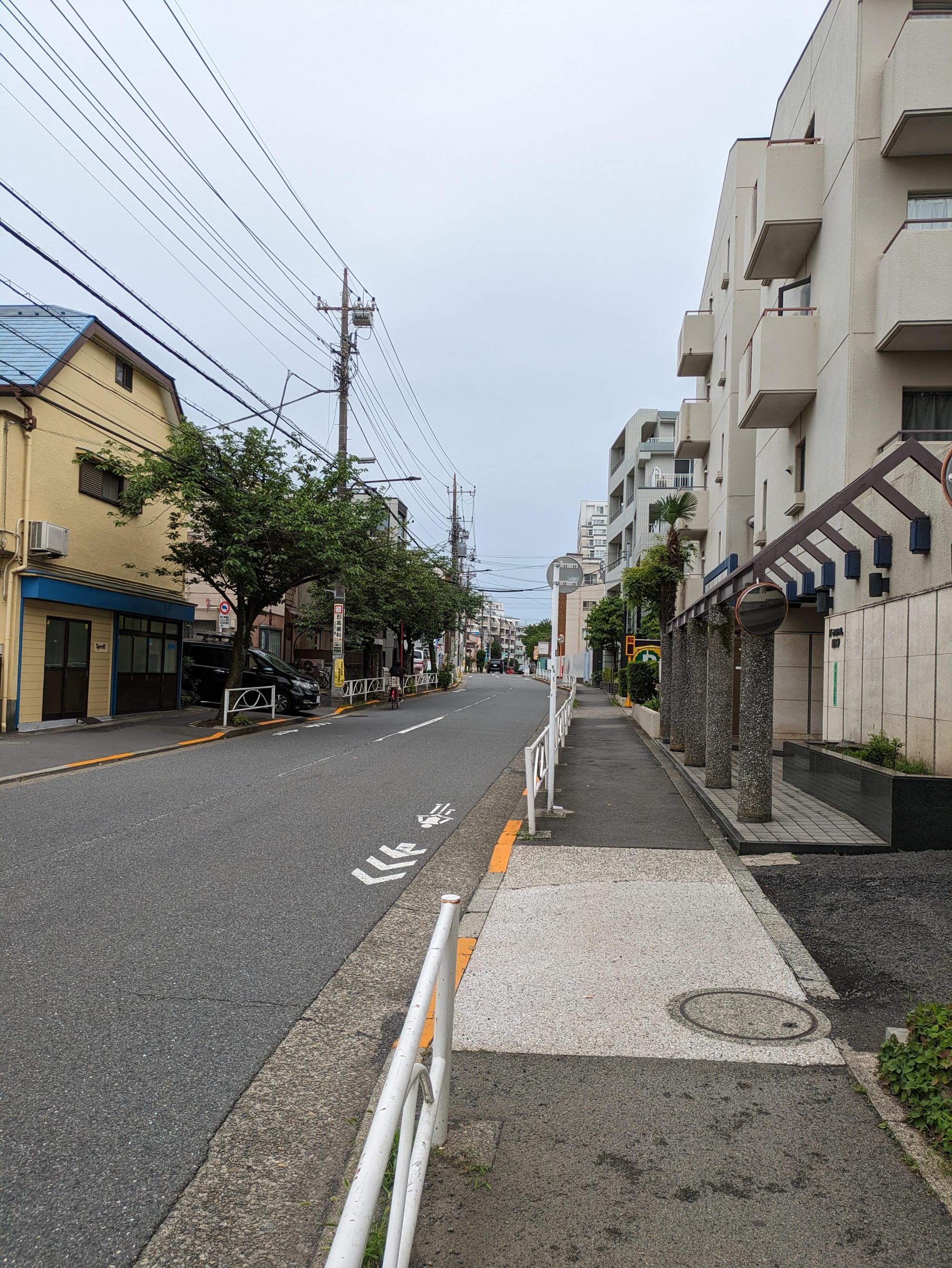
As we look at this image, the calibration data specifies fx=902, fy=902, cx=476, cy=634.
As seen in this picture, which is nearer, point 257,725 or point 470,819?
point 470,819

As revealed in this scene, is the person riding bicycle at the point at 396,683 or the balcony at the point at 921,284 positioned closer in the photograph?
the balcony at the point at 921,284

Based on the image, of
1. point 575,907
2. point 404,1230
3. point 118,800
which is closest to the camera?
point 404,1230

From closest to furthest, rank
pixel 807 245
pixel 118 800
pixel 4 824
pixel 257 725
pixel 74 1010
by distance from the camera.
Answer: pixel 74 1010
pixel 4 824
pixel 118 800
pixel 807 245
pixel 257 725

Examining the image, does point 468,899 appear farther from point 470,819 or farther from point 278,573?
point 278,573

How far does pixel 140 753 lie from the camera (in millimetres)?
16141

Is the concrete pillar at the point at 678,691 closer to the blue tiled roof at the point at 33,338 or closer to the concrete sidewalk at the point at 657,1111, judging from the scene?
the concrete sidewalk at the point at 657,1111

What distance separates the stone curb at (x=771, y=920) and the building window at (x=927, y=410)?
7019mm

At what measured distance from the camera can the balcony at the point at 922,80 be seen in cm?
1267

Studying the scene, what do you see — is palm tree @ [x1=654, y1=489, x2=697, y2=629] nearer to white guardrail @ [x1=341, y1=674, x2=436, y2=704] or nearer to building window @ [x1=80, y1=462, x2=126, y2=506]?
white guardrail @ [x1=341, y1=674, x2=436, y2=704]

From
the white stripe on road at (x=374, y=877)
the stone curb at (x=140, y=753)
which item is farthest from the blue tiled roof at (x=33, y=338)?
the white stripe on road at (x=374, y=877)

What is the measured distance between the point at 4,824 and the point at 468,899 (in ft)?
17.5

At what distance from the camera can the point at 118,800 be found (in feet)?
35.6

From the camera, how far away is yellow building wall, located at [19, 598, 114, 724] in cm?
1869

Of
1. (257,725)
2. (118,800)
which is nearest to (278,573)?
(257,725)
